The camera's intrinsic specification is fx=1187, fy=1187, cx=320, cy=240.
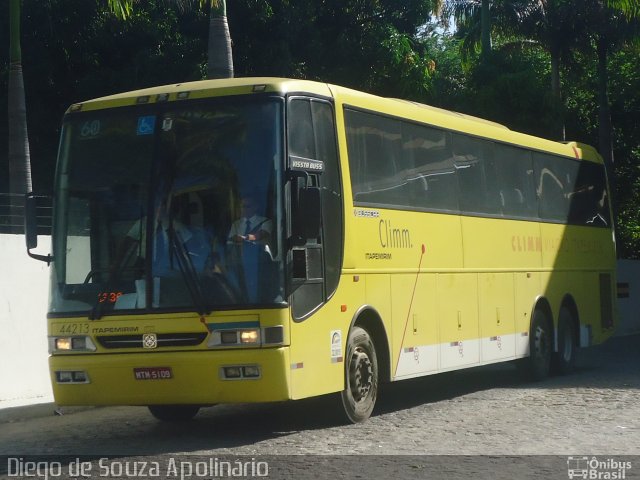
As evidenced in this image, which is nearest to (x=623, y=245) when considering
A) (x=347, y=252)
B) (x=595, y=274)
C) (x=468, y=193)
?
(x=595, y=274)

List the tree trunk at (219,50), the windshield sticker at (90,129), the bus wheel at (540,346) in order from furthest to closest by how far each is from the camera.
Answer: the tree trunk at (219,50), the bus wheel at (540,346), the windshield sticker at (90,129)

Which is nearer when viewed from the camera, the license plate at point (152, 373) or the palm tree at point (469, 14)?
the license plate at point (152, 373)

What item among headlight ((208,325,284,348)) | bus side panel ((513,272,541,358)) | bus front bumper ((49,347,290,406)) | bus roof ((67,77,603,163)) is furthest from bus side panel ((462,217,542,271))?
bus front bumper ((49,347,290,406))

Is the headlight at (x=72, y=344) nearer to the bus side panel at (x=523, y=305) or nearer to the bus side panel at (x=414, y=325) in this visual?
the bus side panel at (x=414, y=325)

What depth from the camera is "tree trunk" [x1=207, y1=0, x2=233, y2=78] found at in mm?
20125

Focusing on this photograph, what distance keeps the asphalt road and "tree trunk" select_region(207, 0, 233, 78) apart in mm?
7023

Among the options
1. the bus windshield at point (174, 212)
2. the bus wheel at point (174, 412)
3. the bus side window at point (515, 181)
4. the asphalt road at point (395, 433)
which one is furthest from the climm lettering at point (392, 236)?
the bus side window at point (515, 181)

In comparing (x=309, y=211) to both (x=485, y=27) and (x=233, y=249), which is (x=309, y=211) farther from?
(x=485, y=27)

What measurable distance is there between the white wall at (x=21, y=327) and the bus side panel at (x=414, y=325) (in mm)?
4901

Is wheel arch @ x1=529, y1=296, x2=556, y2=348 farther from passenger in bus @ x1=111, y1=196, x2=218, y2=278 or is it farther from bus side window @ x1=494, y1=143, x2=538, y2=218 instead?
passenger in bus @ x1=111, y1=196, x2=218, y2=278

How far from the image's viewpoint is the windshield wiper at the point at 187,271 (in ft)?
33.9

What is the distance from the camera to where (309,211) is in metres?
10.3

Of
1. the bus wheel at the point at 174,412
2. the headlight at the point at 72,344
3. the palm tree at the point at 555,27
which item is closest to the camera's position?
the headlight at the point at 72,344

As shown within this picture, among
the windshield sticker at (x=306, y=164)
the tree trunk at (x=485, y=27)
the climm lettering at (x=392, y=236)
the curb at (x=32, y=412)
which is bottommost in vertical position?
the curb at (x=32, y=412)
